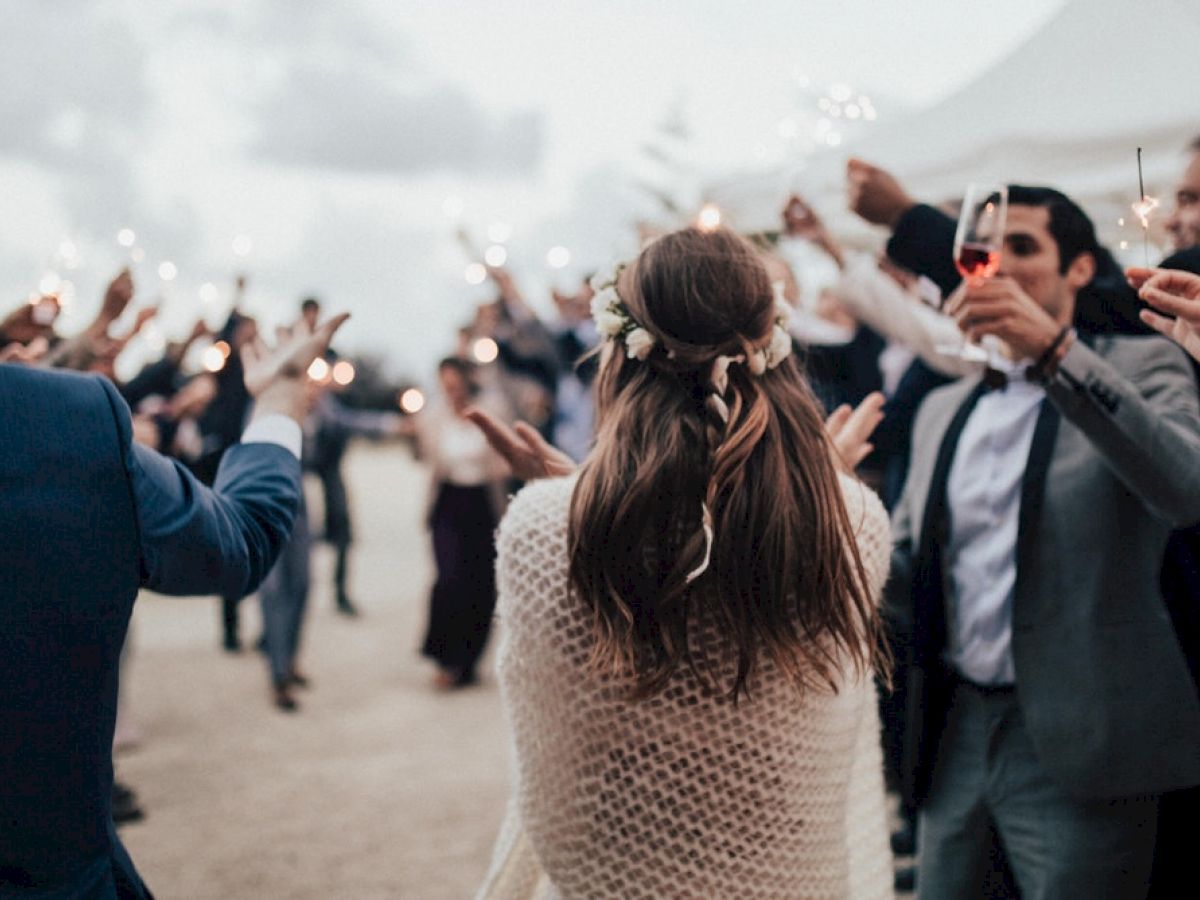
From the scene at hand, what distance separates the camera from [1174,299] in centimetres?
171

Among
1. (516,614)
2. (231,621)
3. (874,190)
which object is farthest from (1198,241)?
(231,621)

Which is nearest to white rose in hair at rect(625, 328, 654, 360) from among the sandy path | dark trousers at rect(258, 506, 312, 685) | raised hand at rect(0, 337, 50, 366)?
raised hand at rect(0, 337, 50, 366)

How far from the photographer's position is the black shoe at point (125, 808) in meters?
4.86

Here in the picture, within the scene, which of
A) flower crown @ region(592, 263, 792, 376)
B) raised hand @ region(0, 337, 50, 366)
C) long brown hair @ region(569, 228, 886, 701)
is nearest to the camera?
long brown hair @ region(569, 228, 886, 701)

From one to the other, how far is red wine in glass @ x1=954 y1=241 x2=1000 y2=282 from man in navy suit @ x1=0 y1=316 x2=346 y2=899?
5.02 feet

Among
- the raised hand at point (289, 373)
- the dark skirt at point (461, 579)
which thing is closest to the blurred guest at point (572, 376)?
the dark skirt at point (461, 579)

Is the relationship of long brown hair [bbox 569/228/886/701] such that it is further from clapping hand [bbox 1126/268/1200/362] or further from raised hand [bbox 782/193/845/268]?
raised hand [bbox 782/193/845/268]

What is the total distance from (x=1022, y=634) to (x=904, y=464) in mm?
2238

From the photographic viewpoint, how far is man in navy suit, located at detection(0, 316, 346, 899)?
5.11ft

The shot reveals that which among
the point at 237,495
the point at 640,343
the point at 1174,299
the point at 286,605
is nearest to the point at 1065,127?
the point at 1174,299

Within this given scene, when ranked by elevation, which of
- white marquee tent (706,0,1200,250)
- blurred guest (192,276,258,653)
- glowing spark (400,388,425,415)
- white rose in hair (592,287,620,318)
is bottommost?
blurred guest (192,276,258,653)

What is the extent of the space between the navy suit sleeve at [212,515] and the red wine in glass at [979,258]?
→ 1.39 m

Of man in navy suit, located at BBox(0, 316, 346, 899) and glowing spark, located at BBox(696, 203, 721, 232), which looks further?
glowing spark, located at BBox(696, 203, 721, 232)

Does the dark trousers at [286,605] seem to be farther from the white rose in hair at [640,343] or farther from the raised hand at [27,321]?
the white rose in hair at [640,343]
